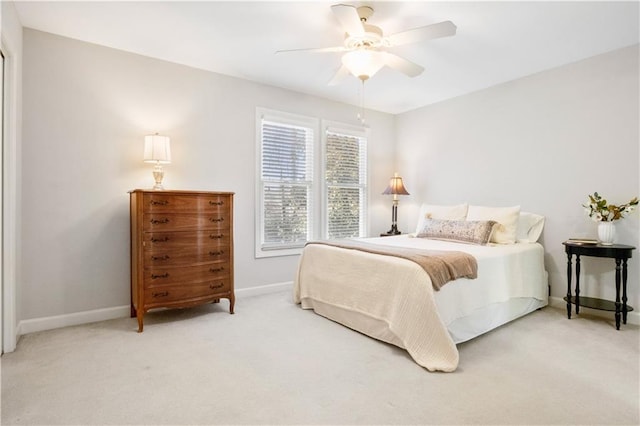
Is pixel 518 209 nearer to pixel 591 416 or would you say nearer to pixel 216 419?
pixel 591 416

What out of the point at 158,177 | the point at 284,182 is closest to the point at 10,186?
the point at 158,177

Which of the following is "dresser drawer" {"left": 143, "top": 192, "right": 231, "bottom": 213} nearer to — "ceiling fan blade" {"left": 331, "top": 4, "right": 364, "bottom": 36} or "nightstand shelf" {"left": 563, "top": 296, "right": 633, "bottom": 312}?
"ceiling fan blade" {"left": 331, "top": 4, "right": 364, "bottom": 36}

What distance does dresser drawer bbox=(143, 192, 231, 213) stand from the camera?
2.87 meters

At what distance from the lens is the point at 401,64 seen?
2725mm

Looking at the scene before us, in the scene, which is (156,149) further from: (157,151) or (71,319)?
(71,319)

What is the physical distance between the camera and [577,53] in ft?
10.6

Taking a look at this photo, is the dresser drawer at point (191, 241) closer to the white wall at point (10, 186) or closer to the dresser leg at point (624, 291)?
the white wall at point (10, 186)

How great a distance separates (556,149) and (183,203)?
3.73 meters

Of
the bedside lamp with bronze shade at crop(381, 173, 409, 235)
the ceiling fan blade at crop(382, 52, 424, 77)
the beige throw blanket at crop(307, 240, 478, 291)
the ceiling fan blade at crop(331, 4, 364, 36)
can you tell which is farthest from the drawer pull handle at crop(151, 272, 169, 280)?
the bedside lamp with bronze shade at crop(381, 173, 409, 235)

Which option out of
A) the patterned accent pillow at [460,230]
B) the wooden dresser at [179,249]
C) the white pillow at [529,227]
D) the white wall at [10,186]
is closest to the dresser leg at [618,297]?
the white pillow at [529,227]

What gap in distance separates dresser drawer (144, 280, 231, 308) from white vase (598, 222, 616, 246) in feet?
11.2

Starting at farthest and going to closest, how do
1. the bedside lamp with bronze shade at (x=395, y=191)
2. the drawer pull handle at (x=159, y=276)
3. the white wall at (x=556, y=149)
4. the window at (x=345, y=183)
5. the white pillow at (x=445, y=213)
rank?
the bedside lamp with bronze shade at (x=395, y=191) → the window at (x=345, y=183) → the white pillow at (x=445, y=213) → the white wall at (x=556, y=149) → the drawer pull handle at (x=159, y=276)

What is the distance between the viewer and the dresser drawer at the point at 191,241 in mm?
2875

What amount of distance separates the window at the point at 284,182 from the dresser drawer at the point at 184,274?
2.59 ft
